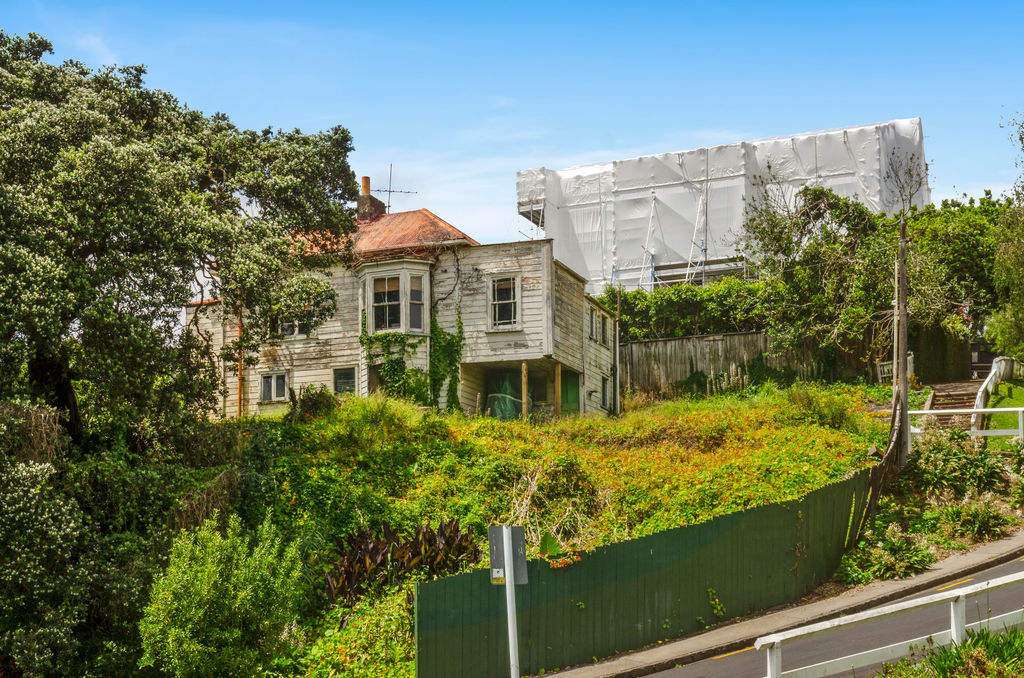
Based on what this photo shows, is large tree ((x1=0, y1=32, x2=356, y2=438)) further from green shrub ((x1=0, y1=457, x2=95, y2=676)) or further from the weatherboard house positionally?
the weatherboard house

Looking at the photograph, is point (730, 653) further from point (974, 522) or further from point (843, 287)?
point (843, 287)

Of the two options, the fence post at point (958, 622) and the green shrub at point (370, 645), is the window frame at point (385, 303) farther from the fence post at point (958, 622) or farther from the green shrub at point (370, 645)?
the fence post at point (958, 622)

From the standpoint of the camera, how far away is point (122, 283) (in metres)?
25.9

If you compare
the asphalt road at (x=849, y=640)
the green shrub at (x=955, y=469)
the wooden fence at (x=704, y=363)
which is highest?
the wooden fence at (x=704, y=363)

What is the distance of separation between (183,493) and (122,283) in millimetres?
4530

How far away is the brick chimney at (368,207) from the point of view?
45.9m

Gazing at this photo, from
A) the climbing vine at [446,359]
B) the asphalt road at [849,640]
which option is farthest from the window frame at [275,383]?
the asphalt road at [849,640]

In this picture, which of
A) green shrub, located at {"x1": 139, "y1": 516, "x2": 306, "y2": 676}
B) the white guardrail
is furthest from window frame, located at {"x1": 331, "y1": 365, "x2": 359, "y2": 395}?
the white guardrail

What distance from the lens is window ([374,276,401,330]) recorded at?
3928 cm

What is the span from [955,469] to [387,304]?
1858cm

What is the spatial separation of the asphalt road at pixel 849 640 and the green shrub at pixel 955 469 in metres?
7.40

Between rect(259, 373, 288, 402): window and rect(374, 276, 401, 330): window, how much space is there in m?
4.76

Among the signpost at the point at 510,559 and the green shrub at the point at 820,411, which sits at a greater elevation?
the green shrub at the point at 820,411

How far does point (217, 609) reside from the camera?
61.7ft
